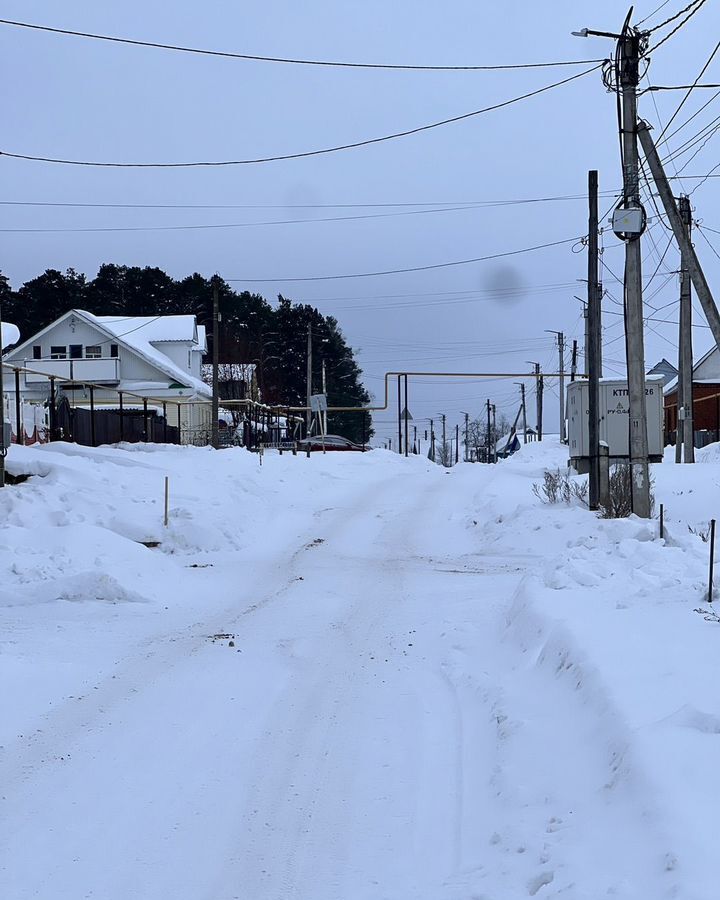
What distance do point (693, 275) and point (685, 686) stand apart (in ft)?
33.7

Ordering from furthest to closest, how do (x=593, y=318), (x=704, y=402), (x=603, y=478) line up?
(x=704, y=402)
(x=593, y=318)
(x=603, y=478)

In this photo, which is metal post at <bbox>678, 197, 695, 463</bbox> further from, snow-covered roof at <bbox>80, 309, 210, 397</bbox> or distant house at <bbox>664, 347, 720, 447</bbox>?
snow-covered roof at <bbox>80, 309, 210, 397</bbox>

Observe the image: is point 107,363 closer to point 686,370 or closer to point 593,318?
point 686,370

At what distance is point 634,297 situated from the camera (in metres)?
16.0

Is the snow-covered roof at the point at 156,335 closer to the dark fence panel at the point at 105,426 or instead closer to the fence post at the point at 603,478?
the dark fence panel at the point at 105,426

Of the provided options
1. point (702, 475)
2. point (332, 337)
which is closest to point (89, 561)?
point (702, 475)

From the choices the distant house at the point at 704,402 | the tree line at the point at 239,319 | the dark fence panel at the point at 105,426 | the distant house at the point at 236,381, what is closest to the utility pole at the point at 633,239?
the dark fence panel at the point at 105,426

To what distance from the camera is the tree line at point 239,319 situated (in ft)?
242

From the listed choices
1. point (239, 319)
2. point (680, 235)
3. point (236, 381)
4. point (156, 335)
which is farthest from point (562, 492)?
point (239, 319)

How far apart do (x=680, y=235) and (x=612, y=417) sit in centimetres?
1144

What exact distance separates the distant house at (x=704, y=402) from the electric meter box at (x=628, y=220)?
32400 mm

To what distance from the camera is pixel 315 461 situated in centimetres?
3431

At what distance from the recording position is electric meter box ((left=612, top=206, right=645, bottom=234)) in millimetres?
15812

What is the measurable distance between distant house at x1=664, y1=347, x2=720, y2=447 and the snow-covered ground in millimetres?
36323
